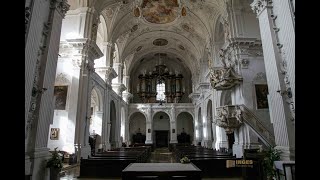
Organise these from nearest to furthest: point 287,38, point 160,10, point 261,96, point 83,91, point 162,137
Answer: point 287,38
point 261,96
point 83,91
point 160,10
point 162,137

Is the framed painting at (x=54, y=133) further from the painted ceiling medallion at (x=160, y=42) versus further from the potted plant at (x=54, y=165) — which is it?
the painted ceiling medallion at (x=160, y=42)

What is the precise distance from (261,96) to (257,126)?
Result: 170 centimetres

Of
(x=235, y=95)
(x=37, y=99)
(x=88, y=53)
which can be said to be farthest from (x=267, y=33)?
(x=88, y=53)

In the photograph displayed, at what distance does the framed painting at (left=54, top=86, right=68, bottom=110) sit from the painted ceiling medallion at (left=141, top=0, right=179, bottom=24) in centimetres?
967

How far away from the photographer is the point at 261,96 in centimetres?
1119

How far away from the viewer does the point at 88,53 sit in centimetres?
1283

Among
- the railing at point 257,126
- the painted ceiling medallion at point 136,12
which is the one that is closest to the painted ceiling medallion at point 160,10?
the painted ceiling medallion at point 136,12

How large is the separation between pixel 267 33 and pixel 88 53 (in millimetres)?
9313

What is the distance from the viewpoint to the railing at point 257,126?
9.91m

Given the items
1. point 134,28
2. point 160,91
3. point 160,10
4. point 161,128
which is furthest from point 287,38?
point 161,128

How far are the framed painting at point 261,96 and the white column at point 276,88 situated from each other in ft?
14.7

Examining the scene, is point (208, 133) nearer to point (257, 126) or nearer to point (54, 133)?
point (257, 126)

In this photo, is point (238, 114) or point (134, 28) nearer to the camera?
point (238, 114)
